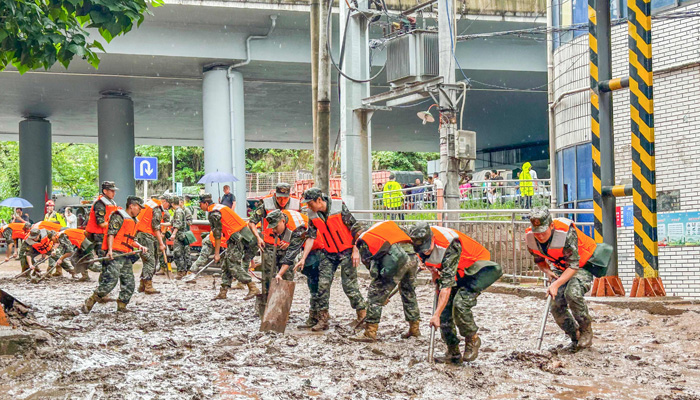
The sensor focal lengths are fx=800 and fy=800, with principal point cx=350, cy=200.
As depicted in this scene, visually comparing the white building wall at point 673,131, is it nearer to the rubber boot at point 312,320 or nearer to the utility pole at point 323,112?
the utility pole at point 323,112

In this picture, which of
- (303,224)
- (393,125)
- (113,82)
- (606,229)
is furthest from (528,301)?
(393,125)

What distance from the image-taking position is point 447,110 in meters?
13.2

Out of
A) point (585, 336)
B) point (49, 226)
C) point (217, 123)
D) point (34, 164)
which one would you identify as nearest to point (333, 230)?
point (585, 336)

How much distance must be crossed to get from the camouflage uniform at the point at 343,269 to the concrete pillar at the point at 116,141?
16.4 m

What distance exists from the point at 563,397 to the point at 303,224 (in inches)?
179

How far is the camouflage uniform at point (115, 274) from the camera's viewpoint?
11.2 meters

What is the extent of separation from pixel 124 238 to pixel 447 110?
554cm

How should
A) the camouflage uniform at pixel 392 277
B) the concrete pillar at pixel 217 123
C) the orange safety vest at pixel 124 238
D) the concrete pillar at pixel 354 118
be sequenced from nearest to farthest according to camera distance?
the camouflage uniform at pixel 392 277
the orange safety vest at pixel 124 238
the concrete pillar at pixel 354 118
the concrete pillar at pixel 217 123

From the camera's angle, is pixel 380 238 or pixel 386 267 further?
pixel 386 267

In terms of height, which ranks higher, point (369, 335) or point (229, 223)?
point (229, 223)

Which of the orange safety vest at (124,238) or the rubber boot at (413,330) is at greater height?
the orange safety vest at (124,238)

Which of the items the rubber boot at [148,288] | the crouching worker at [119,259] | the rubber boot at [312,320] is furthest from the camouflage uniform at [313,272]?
the rubber boot at [148,288]

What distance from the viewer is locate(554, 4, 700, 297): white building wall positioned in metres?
12.3

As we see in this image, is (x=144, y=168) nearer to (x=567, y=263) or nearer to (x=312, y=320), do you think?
(x=312, y=320)
